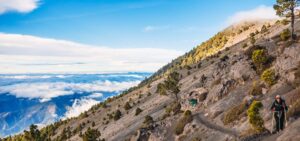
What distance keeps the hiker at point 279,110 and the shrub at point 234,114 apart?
22068mm

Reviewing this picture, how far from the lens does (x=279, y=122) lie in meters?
40.8

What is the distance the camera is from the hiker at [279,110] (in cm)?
3853

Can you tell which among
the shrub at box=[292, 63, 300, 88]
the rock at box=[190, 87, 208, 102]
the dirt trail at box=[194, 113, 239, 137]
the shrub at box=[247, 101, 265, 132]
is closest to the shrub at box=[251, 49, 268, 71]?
the shrub at box=[292, 63, 300, 88]

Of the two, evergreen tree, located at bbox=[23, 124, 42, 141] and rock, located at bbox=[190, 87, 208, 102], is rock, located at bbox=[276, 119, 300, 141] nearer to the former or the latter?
rock, located at bbox=[190, 87, 208, 102]

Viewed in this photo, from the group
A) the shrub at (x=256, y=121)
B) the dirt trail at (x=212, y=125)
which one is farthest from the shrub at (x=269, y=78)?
the shrub at (x=256, y=121)

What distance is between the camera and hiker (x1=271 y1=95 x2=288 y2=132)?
126 feet

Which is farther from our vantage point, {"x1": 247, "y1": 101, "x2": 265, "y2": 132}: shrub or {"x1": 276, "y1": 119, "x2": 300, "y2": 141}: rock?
{"x1": 247, "y1": 101, "x2": 265, "y2": 132}: shrub

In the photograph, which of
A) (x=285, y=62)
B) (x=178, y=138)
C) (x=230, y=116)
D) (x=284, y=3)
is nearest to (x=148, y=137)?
(x=178, y=138)

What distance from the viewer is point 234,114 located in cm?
6506

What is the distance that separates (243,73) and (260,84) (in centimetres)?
1151

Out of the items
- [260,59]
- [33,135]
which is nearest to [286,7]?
[260,59]

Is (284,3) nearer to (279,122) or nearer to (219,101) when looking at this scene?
(219,101)

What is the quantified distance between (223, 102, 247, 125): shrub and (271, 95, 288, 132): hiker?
22.1 m

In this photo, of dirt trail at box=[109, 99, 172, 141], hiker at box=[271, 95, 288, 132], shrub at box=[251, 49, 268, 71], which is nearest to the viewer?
hiker at box=[271, 95, 288, 132]
